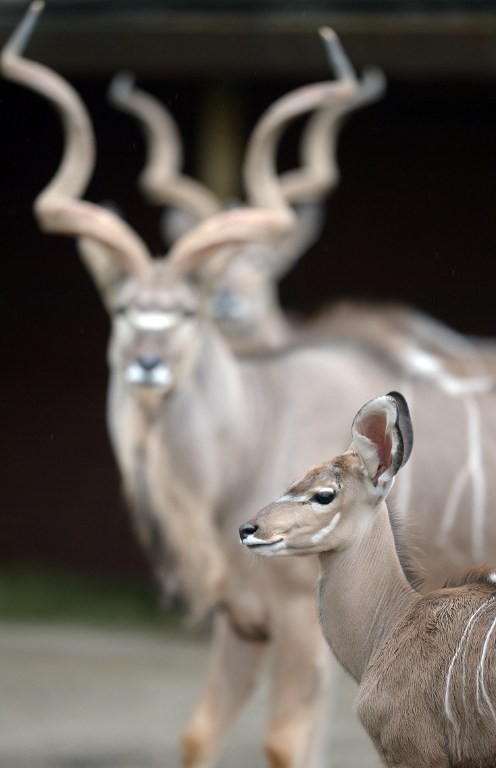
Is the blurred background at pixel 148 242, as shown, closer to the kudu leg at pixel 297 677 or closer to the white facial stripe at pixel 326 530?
the kudu leg at pixel 297 677

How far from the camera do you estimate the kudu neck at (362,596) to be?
295 cm

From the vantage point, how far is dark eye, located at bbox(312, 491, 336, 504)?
9.43 feet

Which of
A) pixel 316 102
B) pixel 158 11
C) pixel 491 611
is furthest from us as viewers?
pixel 158 11

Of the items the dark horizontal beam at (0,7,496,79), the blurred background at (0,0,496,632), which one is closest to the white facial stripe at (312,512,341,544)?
the dark horizontal beam at (0,7,496,79)

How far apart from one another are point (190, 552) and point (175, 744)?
4.06ft

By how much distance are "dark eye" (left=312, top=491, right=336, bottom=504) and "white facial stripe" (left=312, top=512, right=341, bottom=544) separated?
1.4 inches

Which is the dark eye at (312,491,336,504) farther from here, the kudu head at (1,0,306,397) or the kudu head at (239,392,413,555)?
the kudu head at (1,0,306,397)

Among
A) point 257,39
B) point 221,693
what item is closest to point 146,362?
point 221,693

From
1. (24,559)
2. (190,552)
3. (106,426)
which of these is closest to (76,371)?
(106,426)

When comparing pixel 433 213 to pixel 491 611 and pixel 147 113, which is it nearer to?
pixel 147 113

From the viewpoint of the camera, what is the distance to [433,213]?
9008 millimetres

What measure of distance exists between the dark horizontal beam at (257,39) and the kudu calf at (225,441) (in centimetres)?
156

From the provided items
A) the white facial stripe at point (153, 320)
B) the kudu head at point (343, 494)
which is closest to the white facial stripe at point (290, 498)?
the kudu head at point (343, 494)

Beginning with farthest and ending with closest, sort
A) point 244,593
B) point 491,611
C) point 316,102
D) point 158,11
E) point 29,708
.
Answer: point 158,11 < point 29,708 < point 316,102 < point 244,593 < point 491,611
